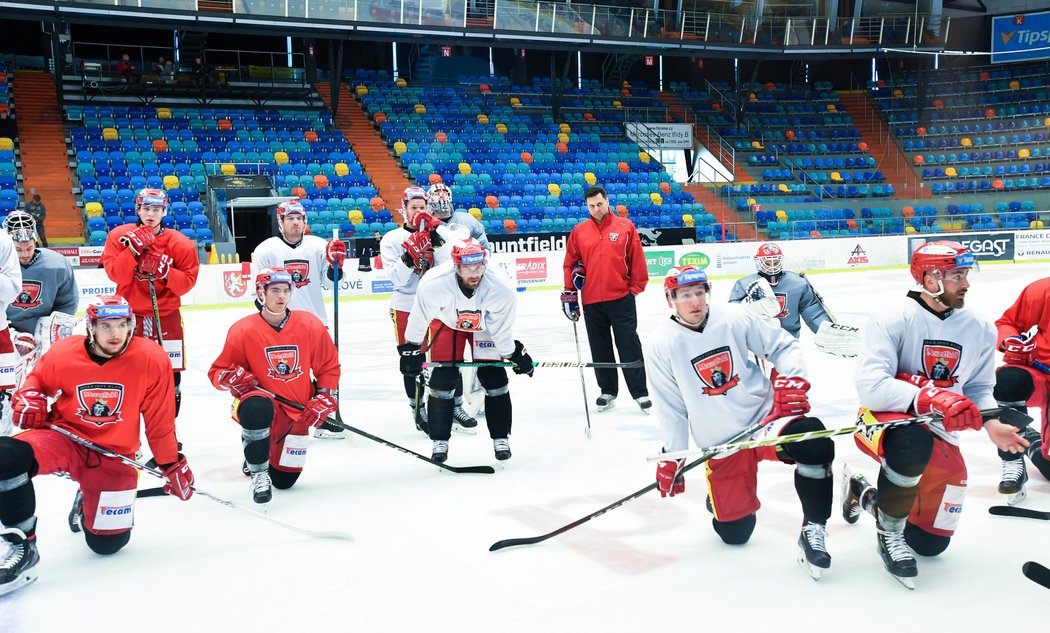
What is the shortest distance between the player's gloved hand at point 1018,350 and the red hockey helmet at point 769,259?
1629 millimetres

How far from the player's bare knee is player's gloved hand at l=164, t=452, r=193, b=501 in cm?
211

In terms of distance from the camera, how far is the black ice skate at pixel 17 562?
10.8 feet

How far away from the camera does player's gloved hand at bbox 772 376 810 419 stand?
3199mm

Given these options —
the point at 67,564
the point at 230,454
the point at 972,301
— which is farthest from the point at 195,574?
the point at 972,301

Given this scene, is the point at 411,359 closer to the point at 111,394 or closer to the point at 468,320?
the point at 468,320

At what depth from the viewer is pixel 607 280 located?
657cm

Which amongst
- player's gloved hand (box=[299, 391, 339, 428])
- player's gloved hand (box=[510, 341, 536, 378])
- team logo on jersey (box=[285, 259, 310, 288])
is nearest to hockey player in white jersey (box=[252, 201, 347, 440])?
team logo on jersey (box=[285, 259, 310, 288])

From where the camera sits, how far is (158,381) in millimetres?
3775

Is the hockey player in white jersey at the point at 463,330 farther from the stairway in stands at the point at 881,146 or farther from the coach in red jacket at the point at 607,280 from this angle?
the stairway in stands at the point at 881,146

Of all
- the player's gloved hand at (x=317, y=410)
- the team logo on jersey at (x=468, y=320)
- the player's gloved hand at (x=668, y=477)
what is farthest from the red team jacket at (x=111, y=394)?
the player's gloved hand at (x=668, y=477)

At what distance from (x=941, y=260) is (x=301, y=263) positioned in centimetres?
395

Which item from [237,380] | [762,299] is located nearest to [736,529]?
[762,299]

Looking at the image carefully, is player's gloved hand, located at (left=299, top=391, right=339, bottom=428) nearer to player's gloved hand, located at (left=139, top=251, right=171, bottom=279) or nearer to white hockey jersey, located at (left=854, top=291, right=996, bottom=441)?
player's gloved hand, located at (left=139, top=251, right=171, bottom=279)

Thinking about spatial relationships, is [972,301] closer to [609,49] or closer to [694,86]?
[609,49]
